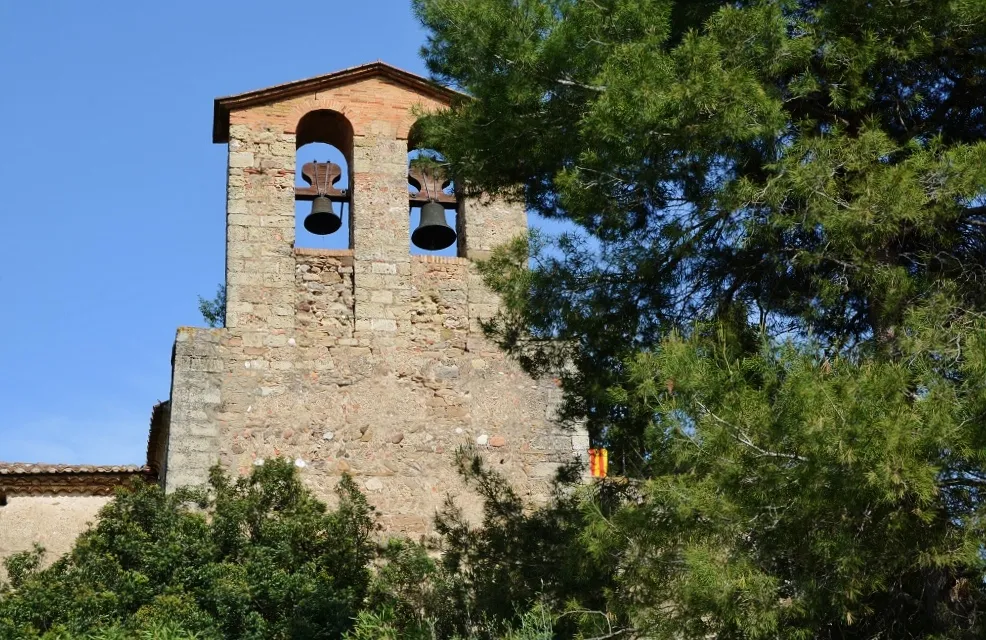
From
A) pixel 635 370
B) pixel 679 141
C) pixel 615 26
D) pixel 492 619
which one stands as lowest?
Result: pixel 492 619

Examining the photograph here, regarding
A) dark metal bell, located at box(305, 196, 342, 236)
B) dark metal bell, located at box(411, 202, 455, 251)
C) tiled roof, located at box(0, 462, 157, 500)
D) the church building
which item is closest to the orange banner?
the church building

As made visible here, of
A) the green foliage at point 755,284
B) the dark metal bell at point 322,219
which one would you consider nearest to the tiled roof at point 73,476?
the dark metal bell at point 322,219

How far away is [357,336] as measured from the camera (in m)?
10.9

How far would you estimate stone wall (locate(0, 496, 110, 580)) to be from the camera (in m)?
11.3

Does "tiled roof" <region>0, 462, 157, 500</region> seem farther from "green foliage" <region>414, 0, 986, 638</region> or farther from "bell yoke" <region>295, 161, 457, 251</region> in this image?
"green foliage" <region>414, 0, 986, 638</region>

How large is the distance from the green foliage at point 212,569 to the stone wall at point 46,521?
4.64 feet

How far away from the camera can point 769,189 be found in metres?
7.75

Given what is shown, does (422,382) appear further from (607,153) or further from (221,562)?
(607,153)

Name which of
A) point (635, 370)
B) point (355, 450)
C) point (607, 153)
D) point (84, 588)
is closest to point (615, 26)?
point (607, 153)

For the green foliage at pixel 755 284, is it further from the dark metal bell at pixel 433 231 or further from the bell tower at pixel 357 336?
the dark metal bell at pixel 433 231

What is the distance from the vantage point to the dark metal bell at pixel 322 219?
37.9ft

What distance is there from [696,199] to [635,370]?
1309mm

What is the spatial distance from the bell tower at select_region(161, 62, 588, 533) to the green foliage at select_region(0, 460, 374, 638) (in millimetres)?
432

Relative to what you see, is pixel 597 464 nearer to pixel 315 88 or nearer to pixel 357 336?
pixel 357 336
